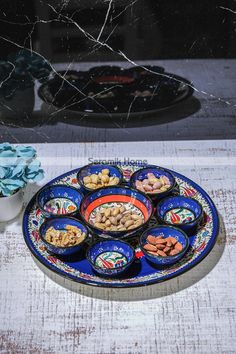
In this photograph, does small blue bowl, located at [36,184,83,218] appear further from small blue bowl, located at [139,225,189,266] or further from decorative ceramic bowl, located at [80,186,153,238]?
small blue bowl, located at [139,225,189,266]

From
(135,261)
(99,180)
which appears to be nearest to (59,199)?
(99,180)

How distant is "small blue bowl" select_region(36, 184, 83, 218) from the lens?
1.09 m

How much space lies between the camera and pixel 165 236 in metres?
1.01

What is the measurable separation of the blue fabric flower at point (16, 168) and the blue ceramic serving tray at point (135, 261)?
0.05 m

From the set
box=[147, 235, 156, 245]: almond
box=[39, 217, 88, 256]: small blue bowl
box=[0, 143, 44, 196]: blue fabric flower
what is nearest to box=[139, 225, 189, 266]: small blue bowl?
box=[147, 235, 156, 245]: almond

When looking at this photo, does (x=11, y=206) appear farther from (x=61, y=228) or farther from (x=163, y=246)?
(x=163, y=246)

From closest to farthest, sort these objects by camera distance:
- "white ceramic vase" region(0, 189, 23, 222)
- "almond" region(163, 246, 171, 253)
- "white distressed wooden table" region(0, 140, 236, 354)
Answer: "white distressed wooden table" region(0, 140, 236, 354) → "almond" region(163, 246, 171, 253) → "white ceramic vase" region(0, 189, 23, 222)

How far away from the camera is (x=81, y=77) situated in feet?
3.80

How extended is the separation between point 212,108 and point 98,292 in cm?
48

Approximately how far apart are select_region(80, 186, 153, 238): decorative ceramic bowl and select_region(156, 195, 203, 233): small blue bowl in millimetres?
26

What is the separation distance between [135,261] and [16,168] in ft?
0.91

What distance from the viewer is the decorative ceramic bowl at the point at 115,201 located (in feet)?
3.49

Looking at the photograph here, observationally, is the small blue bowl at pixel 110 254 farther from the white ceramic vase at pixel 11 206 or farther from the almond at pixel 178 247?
the white ceramic vase at pixel 11 206

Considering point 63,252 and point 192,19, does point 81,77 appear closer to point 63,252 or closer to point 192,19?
point 192,19
